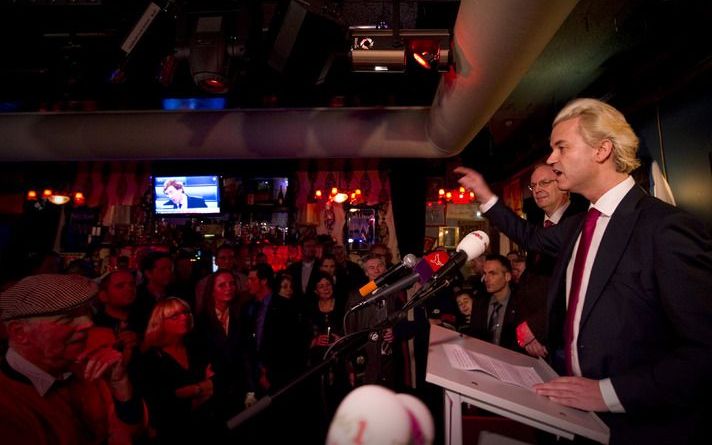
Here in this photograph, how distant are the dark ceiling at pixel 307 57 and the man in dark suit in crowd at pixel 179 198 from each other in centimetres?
203

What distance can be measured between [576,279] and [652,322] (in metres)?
0.26

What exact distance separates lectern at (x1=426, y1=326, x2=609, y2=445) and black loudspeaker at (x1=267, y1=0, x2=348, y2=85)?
117 inches

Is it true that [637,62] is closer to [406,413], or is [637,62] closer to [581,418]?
[581,418]

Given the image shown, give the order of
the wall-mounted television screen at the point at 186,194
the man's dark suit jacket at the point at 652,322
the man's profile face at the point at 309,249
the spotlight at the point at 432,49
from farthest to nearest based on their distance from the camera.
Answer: the wall-mounted television screen at the point at 186,194, the man's profile face at the point at 309,249, the spotlight at the point at 432,49, the man's dark suit jacket at the point at 652,322

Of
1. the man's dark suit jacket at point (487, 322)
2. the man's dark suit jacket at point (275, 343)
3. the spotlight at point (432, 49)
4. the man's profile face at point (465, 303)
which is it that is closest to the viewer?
the spotlight at point (432, 49)

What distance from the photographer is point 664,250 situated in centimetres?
113

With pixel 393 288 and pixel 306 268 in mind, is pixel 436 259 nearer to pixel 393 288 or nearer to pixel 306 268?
pixel 393 288

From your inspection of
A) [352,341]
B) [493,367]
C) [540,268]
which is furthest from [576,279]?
[540,268]

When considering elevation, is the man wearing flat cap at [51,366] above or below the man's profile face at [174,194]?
below

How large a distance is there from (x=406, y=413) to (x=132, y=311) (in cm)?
411

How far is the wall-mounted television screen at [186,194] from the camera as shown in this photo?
7.22 m

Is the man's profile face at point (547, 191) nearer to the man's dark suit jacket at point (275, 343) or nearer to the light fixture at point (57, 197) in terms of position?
the man's dark suit jacket at point (275, 343)

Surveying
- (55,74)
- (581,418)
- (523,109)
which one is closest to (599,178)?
(581,418)

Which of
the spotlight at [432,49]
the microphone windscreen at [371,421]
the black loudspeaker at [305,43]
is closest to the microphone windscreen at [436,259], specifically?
the microphone windscreen at [371,421]
